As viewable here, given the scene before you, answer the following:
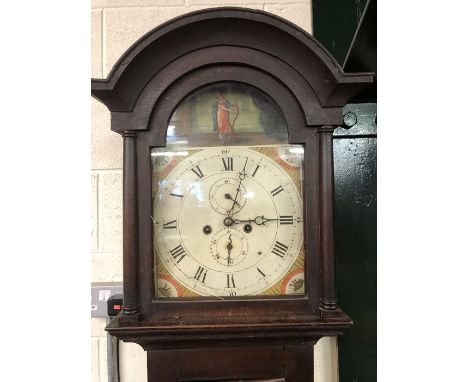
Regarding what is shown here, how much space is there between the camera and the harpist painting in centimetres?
82

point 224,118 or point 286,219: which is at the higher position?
point 224,118

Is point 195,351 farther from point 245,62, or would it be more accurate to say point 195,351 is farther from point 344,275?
point 245,62

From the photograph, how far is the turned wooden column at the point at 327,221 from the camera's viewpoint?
0.78 metres

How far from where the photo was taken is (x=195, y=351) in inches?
31.8

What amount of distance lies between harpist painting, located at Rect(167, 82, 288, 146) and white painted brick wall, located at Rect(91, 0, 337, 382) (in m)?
0.34

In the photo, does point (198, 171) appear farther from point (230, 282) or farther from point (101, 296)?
point (101, 296)

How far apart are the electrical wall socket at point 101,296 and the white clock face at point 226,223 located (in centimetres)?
31

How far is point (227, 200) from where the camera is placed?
825mm

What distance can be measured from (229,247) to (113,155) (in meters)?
0.49

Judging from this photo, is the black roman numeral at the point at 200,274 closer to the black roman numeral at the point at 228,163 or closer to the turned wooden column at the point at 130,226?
the turned wooden column at the point at 130,226

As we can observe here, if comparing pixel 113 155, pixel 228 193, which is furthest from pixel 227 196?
pixel 113 155

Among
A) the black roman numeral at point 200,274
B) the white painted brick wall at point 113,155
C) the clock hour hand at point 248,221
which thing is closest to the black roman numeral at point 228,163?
the clock hour hand at point 248,221

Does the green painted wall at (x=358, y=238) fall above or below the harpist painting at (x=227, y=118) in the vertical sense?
below

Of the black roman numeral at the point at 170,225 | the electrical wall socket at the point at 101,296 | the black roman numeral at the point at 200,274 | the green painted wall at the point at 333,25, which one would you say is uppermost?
the green painted wall at the point at 333,25
